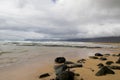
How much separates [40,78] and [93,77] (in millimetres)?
3188

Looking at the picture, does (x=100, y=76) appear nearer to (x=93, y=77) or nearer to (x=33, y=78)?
(x=93, y=77)

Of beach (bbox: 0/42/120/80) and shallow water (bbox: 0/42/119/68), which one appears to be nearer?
beach (bbox: 0/42/120/80)

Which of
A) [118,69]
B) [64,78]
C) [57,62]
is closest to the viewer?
[64,78]

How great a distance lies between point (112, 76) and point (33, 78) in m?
4.73

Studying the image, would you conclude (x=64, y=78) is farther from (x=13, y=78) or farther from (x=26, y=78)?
(x=13, y=78)

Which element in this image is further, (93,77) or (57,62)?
(57,62)

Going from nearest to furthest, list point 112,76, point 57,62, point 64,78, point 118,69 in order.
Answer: point 64,78 < point 112,76 < point 118,69 < point 57,62

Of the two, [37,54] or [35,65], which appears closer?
[35,65]

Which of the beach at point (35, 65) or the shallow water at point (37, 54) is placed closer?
the beach at point (35, 65)

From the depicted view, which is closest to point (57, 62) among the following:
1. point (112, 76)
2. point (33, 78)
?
point (33, 78)

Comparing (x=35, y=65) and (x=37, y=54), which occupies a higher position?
(x=37, y=54)

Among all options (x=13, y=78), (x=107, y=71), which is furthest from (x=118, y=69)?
(x=13, y=78)

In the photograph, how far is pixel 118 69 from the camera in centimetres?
1194

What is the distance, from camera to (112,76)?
9.78m
